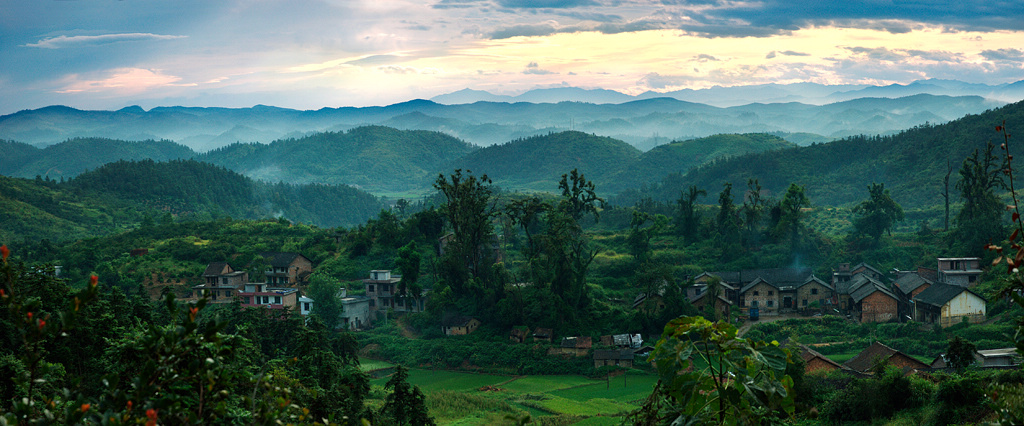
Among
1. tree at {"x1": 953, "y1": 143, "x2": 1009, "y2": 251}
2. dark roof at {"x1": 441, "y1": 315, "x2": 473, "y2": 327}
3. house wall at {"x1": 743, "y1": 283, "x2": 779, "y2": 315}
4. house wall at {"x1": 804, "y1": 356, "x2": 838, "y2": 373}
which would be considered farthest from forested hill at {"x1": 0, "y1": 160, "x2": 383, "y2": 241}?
tree at {"x1": 953, "y1": 143, "x2": 1009, "y2": 251}

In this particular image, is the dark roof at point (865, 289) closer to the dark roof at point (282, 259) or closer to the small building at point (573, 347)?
the small building at point (573, 347)

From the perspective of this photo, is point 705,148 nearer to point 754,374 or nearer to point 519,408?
point 519,408

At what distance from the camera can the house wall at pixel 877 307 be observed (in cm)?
3666

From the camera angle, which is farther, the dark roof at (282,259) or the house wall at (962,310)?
the dark roof at (282,259)

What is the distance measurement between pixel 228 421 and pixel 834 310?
37826 mm

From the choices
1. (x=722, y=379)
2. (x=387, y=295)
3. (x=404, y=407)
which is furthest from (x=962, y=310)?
(x=722, y=379)

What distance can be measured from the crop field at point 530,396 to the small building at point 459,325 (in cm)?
396

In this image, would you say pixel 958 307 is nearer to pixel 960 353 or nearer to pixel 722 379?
pixel 960 353

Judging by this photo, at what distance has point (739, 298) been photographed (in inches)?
1598

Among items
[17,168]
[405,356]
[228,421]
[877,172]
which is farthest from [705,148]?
[17,168]

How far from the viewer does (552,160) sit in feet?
519

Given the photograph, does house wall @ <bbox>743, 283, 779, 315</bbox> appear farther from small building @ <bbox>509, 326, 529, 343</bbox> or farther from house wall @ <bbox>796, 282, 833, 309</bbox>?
small building @ <bbox>509, 326, 529, 343</bbox>

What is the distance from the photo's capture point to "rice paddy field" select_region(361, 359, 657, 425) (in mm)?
25703

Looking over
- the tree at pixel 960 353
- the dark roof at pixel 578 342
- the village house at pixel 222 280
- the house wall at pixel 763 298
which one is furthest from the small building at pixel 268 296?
the tree at pixel 960 353
